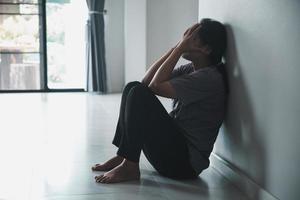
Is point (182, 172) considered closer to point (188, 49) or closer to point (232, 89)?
point (232, 89)

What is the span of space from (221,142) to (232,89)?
38 centimetres

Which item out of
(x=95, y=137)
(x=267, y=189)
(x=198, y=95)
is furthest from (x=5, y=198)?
(x=95, y=137)

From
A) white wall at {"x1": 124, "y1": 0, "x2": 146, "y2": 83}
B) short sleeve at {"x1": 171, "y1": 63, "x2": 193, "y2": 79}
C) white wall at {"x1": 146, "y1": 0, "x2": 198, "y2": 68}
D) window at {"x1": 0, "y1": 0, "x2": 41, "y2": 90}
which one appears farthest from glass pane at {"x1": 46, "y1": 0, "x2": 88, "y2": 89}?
short sleeve at {"x1": 171, "y1": 63, "x2": 193, "y2": 79}

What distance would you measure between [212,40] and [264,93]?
524 mm

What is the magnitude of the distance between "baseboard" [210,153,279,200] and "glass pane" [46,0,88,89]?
4.65 meters

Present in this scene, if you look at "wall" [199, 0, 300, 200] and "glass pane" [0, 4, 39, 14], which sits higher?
"glass pane" [0, 4, 39, 14]

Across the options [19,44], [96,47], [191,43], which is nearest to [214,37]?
[191,43]

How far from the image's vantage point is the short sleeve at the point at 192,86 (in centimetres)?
210

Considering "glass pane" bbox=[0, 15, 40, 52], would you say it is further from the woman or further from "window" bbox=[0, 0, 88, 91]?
the woman

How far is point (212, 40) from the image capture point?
7.41ft

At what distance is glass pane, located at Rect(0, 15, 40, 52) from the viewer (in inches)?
262

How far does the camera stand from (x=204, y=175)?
8.00ft

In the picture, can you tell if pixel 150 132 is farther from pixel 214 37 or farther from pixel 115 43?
pixel 115 43

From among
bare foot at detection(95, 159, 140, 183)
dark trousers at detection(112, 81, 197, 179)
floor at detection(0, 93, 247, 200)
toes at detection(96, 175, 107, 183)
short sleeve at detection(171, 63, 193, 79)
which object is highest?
short sleeve at detection(171, 63, 193, 79)
